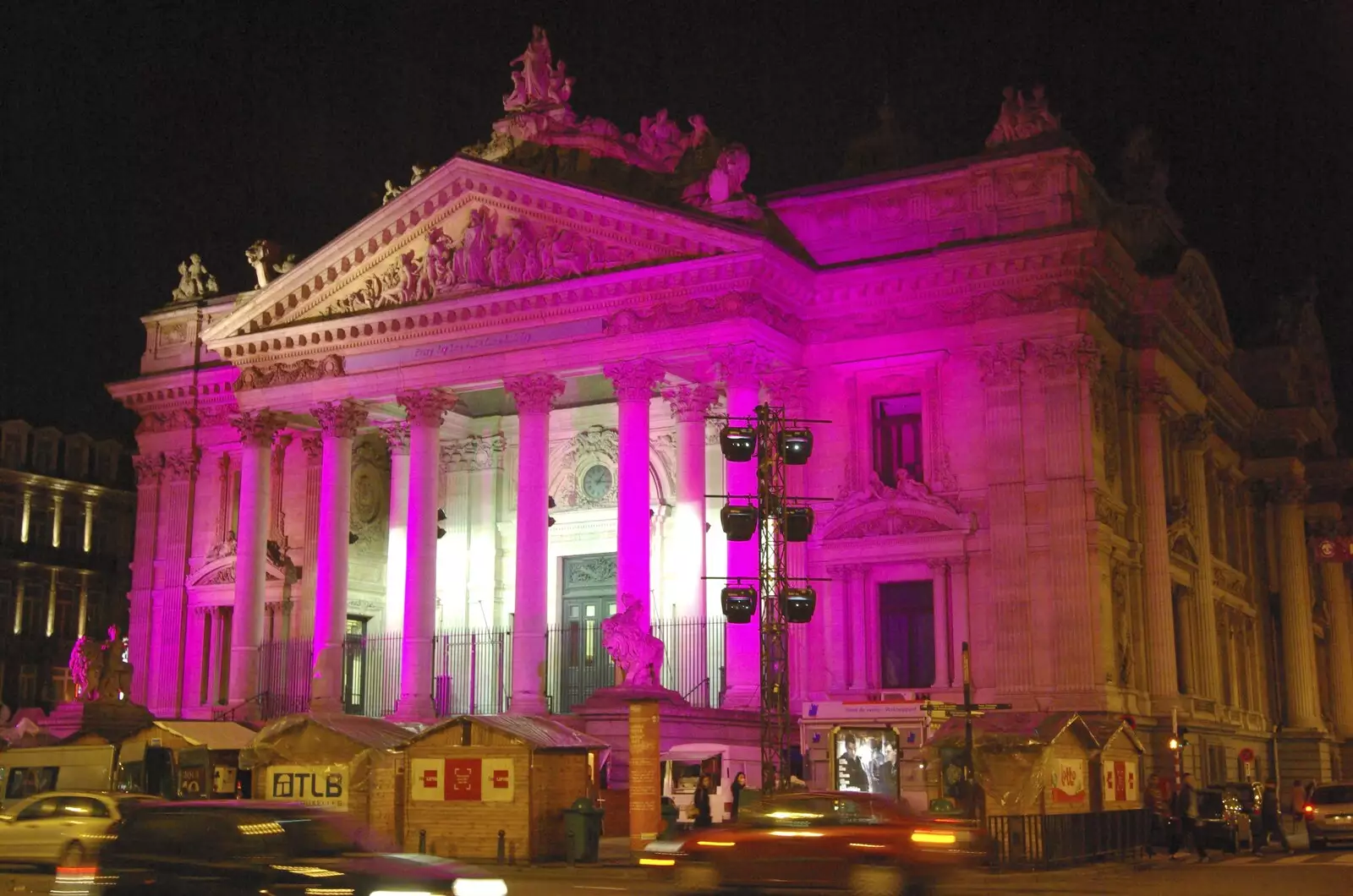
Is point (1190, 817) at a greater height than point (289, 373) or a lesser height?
lesser

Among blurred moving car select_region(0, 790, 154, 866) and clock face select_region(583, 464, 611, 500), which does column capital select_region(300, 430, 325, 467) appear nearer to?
clock face select_region(583, 464, 611, 500)

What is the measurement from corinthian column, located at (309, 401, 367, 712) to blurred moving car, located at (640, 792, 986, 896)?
80.0 ft

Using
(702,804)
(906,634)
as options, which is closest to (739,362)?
(906,634)

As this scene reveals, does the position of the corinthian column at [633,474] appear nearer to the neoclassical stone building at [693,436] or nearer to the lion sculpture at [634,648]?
the neoclassical stone building at [693,436]

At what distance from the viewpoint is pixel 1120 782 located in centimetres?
3011

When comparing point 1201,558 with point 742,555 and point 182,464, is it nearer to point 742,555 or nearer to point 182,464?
point 742,555

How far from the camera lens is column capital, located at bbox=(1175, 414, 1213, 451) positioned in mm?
45062

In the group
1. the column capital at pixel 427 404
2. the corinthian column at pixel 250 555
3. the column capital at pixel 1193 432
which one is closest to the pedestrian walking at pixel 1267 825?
the column capital at pixel 1193 432

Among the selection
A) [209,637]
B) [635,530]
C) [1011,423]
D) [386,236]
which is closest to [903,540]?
[1011,423]

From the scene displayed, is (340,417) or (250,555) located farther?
(250,555)

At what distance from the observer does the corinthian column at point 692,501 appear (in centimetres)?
3875

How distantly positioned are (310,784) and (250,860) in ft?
46.2

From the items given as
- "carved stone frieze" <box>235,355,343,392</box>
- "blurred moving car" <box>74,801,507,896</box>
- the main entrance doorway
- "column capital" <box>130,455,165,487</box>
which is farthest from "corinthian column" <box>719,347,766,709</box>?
"blurred moving car" <box>74,801,507,896</box>

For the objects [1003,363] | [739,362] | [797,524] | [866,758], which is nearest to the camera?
[797,524]
